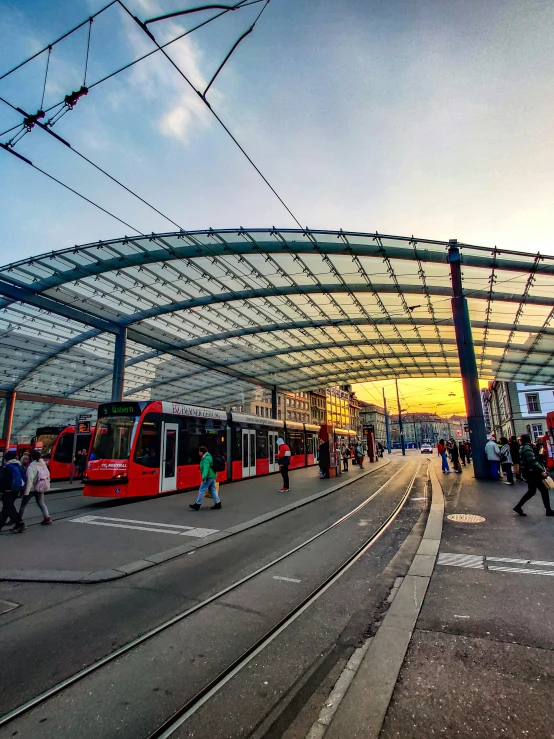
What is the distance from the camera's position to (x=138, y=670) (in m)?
2.95

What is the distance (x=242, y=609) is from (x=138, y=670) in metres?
1.32

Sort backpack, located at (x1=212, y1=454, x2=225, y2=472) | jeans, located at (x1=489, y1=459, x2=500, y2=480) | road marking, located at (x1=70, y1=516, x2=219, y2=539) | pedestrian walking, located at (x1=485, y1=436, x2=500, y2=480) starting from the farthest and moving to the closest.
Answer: backpack, located at (x1=212, y1=454, x2=225, y2=472) → jeans, located at (x1=489, y1=459, x2=500, y2=480) → pedestrian walking, located at (x1=485, y1=436, x2=500, y2=480) → road marking, located at (x1=70, y1=516, x2=219, y2=539)

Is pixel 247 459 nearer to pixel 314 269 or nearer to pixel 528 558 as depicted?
pixel 314 269

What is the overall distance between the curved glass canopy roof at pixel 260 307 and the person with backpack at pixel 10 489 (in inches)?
449

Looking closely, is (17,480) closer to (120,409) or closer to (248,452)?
(120,409)

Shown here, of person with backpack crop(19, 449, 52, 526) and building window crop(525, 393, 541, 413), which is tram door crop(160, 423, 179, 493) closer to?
person with backpack crop(19, 449, 52, 526)

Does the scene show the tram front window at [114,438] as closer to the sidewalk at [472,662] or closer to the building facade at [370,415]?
the sidewalk at [472,662]

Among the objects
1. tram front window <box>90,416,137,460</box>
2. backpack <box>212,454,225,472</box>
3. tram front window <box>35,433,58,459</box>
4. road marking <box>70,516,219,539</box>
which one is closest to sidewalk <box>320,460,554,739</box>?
road marking <box>70,516,219,539</box>

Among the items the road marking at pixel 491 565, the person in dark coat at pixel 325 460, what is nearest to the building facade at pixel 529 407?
the person in dark coat at pixel 325 460

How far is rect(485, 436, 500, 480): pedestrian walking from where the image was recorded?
1452cm

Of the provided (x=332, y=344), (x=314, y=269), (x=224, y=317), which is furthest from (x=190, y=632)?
(x=332, y=344)

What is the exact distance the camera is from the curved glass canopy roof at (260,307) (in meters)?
17.6

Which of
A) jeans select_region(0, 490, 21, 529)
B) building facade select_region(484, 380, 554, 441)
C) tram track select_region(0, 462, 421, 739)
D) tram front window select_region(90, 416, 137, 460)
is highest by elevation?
building facade select_region(484, 380, 554, 441)

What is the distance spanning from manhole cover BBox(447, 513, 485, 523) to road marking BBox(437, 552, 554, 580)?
248cm
